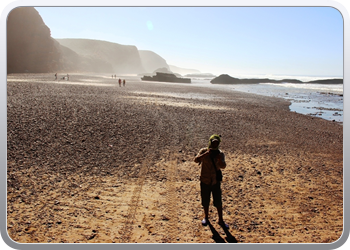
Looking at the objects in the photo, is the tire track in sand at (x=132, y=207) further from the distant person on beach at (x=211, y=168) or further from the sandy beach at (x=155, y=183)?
the distant person on beach at (x=211, y=168)

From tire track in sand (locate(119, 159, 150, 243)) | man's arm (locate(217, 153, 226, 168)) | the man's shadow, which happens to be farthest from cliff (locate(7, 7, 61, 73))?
man's arm (locate(217, 153, 226, 168))

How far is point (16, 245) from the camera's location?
101 inches

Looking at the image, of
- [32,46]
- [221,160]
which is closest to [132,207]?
[221,160]

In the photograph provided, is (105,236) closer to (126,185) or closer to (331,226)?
(126,185)

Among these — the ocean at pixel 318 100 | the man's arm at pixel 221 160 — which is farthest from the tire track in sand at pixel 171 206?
the ocean at pixel 318 100

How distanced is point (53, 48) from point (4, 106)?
106436mm

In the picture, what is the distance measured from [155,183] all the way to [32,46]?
92.5 meters

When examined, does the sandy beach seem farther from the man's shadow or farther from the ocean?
the ocean

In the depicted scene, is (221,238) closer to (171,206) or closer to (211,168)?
(211,168)

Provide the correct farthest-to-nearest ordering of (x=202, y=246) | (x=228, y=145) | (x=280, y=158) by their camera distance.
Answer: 1. (x=228, y=145)
2. (x=280, y=158)
3. (x=202, y=246)

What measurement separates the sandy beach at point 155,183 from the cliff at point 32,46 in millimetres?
70882

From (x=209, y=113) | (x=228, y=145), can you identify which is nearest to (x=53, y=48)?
(x=209, y=113)

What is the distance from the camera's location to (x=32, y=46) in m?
80.0

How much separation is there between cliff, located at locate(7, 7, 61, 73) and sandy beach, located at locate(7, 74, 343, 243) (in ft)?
233
